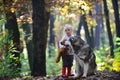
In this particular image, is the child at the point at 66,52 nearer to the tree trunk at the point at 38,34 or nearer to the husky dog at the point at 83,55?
the husky dog at the point at 83,55

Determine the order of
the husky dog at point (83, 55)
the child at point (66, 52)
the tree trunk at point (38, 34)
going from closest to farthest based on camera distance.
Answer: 1. the husky dog at point (83, 55)
2. the child at point (66, 52)
3. the tree trunk at point (38, 34)

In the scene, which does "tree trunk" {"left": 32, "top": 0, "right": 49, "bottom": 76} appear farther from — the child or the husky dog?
the husky dog

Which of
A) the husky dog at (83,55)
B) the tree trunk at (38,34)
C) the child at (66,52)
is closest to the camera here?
the husky dog at (83,55)

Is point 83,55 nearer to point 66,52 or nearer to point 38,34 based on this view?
point 66,52

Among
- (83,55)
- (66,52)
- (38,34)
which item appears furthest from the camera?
(38,34)

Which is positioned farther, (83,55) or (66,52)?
(66,52)

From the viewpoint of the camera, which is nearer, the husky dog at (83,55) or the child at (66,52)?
the husky dog at (83,55)

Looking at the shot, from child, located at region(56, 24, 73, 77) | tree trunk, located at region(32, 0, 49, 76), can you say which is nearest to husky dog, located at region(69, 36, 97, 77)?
child, located at region(56, 24, 73, 77)

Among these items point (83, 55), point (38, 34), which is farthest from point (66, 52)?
point (38, 34)

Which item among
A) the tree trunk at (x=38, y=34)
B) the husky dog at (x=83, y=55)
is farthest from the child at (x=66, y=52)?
the tree trunk at (x=38, y=34)

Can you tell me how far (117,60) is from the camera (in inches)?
478

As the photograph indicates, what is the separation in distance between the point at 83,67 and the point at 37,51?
2199mm

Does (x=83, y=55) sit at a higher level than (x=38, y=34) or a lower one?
lower

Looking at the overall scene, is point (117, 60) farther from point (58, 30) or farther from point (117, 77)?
point (58, 30)
